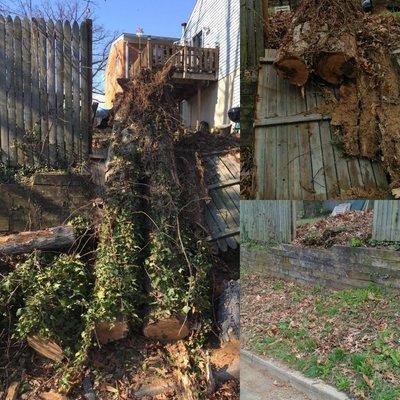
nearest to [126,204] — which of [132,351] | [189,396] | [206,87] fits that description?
[132,351]

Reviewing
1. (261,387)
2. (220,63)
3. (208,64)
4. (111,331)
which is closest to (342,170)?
(261,387)

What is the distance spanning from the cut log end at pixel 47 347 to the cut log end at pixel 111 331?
1.14ft

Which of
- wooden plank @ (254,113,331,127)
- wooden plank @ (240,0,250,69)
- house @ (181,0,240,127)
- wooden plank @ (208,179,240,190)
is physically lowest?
wooden plank @ (208,179,240,190)

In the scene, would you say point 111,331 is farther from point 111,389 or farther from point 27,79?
point 27,79

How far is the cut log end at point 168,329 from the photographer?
4.29 metres

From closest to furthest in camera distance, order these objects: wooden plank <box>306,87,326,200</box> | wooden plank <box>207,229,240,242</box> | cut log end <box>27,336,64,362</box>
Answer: wooden plank <box>306,87,326,200</box>
cut log end <box>27,336,64,362</box>
wooden plank <box>207,229,240,242</box>

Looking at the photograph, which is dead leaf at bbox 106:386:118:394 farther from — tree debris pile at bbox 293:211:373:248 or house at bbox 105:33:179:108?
house at bbox 105:33:179:108

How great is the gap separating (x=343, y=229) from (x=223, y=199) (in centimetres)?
411

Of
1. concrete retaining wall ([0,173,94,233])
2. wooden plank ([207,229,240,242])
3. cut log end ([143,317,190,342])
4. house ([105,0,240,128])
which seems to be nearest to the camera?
cut log end ([143,317,190,342])

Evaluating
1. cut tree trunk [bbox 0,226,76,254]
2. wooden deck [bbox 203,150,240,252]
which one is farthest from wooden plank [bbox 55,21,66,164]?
wooden deck [bbox 203,150,240,252]

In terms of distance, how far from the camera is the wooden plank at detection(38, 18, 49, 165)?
215 inches

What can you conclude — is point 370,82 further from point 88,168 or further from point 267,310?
point 88,168

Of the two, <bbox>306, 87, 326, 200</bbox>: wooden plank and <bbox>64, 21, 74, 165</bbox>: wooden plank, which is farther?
<bbox>64, 21, 74, 165</bbox>: wooden plank

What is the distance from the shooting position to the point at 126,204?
4.73 metres
